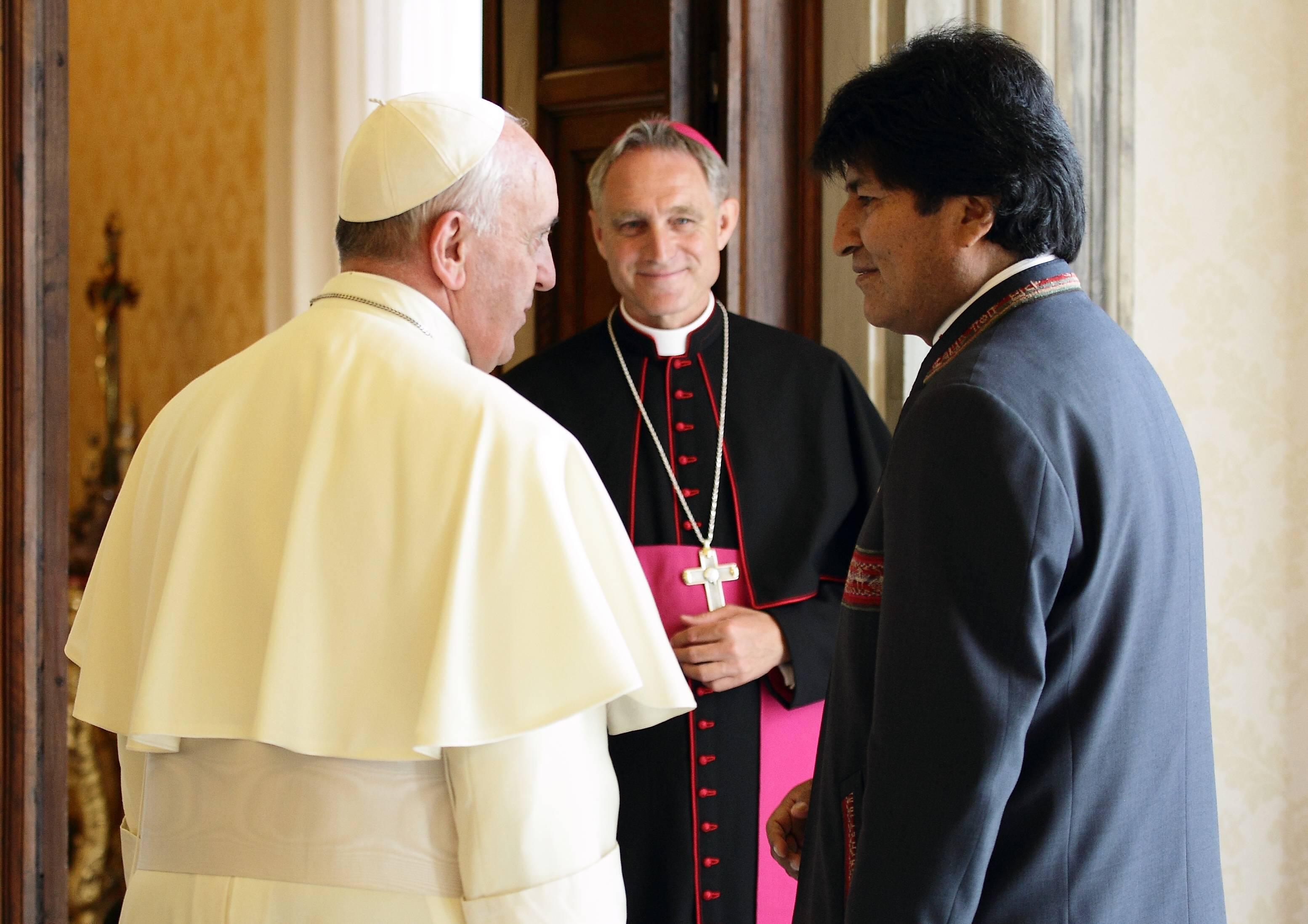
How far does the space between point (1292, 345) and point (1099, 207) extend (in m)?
0.80

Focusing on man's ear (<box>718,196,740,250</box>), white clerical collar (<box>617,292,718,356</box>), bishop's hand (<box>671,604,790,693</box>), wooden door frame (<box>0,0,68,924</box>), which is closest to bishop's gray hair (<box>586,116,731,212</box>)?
man's ear (<box>718,196,740,250</box>)

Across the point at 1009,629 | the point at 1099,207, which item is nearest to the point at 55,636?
the point at 1009,629

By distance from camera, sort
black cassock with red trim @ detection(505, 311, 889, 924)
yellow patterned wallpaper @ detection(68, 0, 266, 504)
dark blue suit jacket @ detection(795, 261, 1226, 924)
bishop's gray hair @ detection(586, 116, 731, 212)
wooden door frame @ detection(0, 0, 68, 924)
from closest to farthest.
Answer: dark blue suit jacket @ detection(795, 261, 1226, 924) < wooden door frame @ detection(0, 0, 68, 924) < black cassock with red trim @ detection(505, 311, 889, 924) < bishop's gray hair @ detection(586, 116, 731, 212) < yellow patterned wallpaper @ detection(68, 0, 266, 504)

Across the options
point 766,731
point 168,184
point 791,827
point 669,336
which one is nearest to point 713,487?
point 669,336

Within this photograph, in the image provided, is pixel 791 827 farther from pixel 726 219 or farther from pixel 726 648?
pixel 726 219

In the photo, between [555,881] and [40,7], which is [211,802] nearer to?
[555,881]

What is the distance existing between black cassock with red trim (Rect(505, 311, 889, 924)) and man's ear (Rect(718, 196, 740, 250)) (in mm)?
167

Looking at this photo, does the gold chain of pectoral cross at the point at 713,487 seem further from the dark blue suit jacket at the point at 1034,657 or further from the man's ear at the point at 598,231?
the dark blue suit jacket at the point at 1034,657

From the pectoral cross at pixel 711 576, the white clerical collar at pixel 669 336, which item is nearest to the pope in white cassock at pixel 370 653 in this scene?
the pectoral cross at pixel 711 576

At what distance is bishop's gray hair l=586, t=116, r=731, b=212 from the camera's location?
2.46 m

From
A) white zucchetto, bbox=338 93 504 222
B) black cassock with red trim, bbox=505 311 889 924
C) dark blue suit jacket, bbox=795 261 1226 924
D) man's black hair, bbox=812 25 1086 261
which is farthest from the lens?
black cassock with red trim, bbox=505 311 889 924

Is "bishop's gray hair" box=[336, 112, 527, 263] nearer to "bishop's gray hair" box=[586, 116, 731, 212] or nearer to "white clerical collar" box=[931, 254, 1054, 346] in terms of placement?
"white clerical collar" box=[931, 254, 1054, 346]

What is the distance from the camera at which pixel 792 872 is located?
1712 millimetres

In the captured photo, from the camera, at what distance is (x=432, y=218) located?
1520mm
